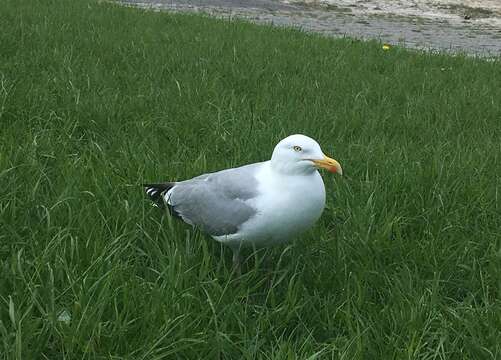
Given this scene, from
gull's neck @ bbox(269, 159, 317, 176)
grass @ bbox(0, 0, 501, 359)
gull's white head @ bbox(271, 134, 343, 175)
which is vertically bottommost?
grass @ bbox(0, 0, 501, 359)

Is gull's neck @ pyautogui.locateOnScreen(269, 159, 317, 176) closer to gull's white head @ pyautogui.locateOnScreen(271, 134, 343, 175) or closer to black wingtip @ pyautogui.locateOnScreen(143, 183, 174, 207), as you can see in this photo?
gull's white head @ pyautogui.locateOnScreen(271, 134, 343, 175)

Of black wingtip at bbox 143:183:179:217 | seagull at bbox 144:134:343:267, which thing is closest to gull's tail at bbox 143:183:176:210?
black wingtip at bbox 143:183:179:217

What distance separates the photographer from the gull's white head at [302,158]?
2283 millimetres

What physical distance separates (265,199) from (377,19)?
13.9 meters

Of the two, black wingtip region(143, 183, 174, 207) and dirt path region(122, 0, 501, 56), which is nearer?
black wingtip region(143, 183, 174, 207)

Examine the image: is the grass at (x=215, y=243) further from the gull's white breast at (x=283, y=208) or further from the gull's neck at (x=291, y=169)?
the gull's neck at (x=291, y=169)

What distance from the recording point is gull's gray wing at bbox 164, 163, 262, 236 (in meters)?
2.34

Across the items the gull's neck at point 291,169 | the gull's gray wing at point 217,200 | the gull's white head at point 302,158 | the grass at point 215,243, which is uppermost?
the gull's white head at point 302,158

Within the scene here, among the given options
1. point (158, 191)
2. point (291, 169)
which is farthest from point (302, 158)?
point (158, 191)

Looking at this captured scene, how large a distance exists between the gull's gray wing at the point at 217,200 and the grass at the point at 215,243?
0.31ft

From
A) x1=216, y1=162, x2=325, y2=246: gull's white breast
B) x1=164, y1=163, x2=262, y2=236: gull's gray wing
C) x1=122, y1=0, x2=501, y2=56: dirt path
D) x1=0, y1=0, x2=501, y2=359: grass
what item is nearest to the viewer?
x1=0, y1=0, x2=501, y2=359: grass

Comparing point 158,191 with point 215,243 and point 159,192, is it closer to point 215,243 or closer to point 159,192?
point 159,192

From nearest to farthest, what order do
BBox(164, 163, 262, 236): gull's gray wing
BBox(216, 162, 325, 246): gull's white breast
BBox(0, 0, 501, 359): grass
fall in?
BBox(0, 0, 501, 359): grass < BBox(216, 162, 325, 246): gull's white breast < BBox(164, 163, 262, 236): gull's gray wing

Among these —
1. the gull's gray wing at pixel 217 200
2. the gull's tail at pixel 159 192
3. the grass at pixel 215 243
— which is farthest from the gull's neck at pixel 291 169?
the gull's tail at pixel 159 192
